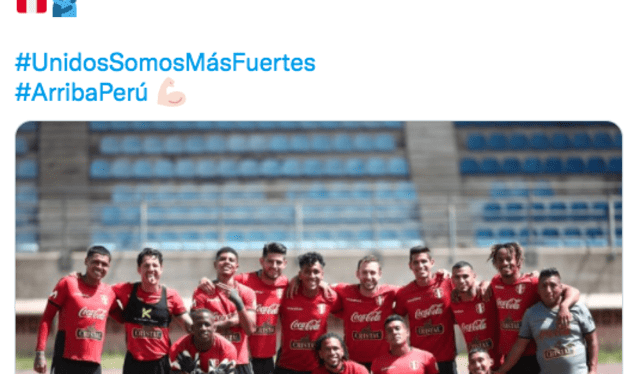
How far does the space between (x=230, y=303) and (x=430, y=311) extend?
139cm

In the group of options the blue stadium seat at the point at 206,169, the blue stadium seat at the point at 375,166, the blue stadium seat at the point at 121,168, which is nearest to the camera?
the blue stadium seat at the point at 121,168

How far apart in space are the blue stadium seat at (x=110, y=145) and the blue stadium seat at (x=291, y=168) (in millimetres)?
3142

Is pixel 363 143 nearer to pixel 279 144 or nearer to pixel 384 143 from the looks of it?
pixel 384 143

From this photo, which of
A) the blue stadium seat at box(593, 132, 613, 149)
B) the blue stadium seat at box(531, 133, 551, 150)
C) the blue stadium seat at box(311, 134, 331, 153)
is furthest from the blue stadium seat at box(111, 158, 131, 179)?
the blue stadium seat at box(593, 132, 613, 149)

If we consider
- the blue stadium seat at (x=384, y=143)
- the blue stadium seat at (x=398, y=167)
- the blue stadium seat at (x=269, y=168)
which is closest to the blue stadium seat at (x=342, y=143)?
the blue stadium seat at (x=384, y=143)

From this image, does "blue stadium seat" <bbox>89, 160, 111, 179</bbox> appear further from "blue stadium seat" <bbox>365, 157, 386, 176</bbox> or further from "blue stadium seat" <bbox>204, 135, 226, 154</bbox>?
"blue stadium seat" <bbox>365, 157, 386, 176</bbox>

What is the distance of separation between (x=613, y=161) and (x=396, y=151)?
424cm

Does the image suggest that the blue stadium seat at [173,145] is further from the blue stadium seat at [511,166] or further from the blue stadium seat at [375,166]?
the blue stadium seat at [511,166]

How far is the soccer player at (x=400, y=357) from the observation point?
5.91 meters

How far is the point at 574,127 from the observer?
59.6ft

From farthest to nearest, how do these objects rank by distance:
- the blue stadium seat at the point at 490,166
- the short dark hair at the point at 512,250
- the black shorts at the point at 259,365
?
Result: 1. the blue stadium seat at the point at 490,166
2. the black shorts at the point at 259,365
3. the short dark hair at the point at 512,250

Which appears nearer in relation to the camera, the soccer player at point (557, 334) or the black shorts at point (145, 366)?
the soccer player at point (557, 334)

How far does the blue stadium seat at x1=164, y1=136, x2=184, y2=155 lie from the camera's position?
57.4 feet

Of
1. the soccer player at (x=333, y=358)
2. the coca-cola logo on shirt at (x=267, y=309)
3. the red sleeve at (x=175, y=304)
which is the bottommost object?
the soccer player at (x=333, y=358)
